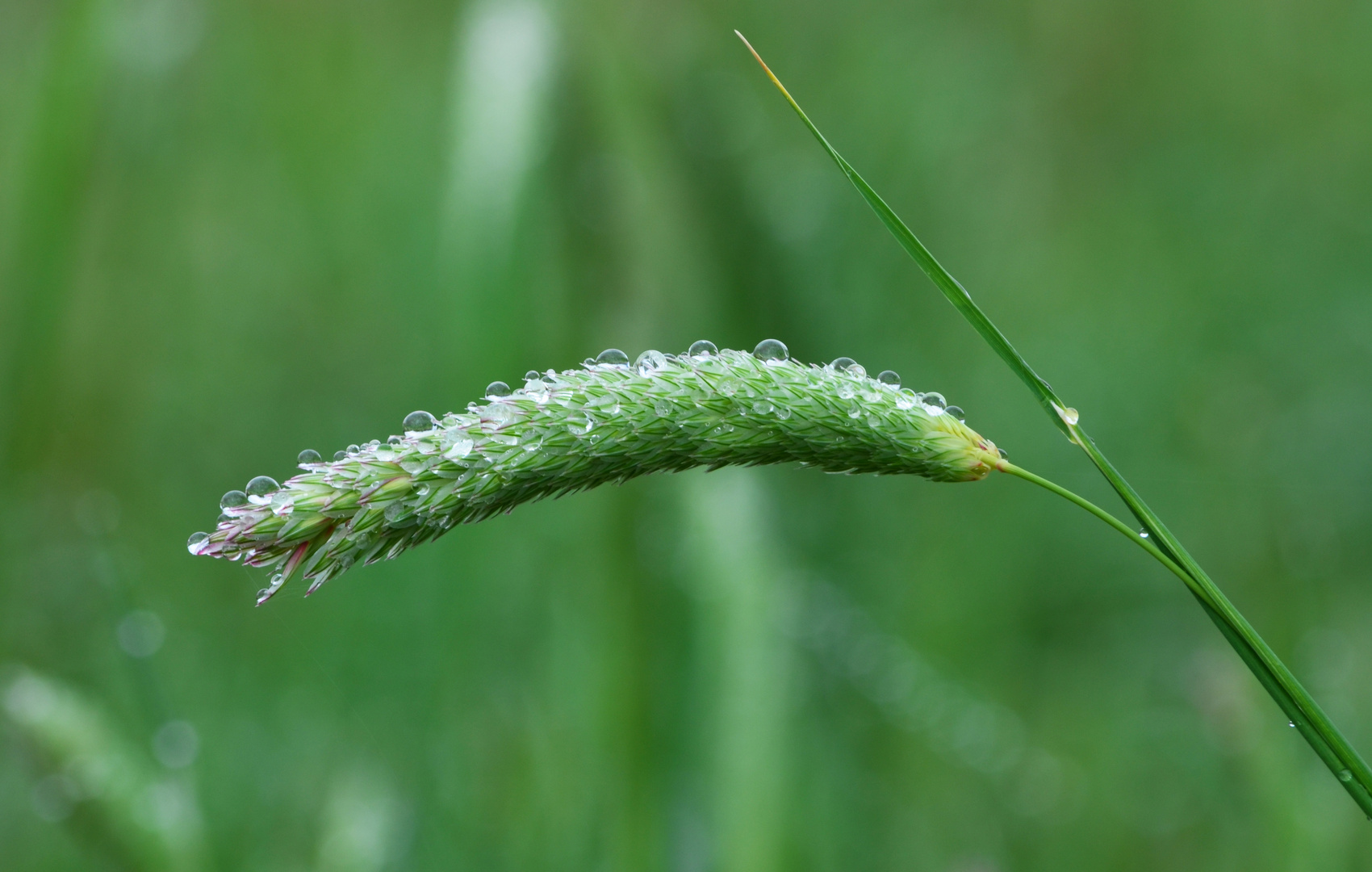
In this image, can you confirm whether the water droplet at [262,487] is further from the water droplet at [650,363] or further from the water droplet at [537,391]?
the water droplet at [650,363]

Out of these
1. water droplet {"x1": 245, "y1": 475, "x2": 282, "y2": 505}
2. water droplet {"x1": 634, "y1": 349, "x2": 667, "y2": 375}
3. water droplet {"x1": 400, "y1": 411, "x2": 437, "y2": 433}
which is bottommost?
water droplet {"x1": 245, "y1": 475, "x2": 282, "y2": 505}

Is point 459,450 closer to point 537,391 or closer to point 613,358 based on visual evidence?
point 537,391

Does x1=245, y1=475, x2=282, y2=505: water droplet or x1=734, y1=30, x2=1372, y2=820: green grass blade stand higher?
x1=734, y1=30, x2=1372, y2=820: green grass blade

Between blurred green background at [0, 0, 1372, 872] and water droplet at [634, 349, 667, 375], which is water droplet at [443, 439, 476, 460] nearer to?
water droplet at [634, 349, 667, 375]

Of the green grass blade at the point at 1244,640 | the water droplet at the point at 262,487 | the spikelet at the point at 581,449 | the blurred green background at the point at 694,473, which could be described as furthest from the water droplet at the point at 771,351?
the blurred green background at the point at 694,473

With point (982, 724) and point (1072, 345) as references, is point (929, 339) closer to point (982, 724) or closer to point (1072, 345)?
point (1072, 345)

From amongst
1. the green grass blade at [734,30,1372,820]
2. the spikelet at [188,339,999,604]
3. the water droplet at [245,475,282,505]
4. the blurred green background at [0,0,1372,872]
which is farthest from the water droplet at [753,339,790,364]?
the blurred green background at [0,0,1372,872]

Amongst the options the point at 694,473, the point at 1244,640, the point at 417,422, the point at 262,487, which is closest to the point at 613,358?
the point at 417,422
